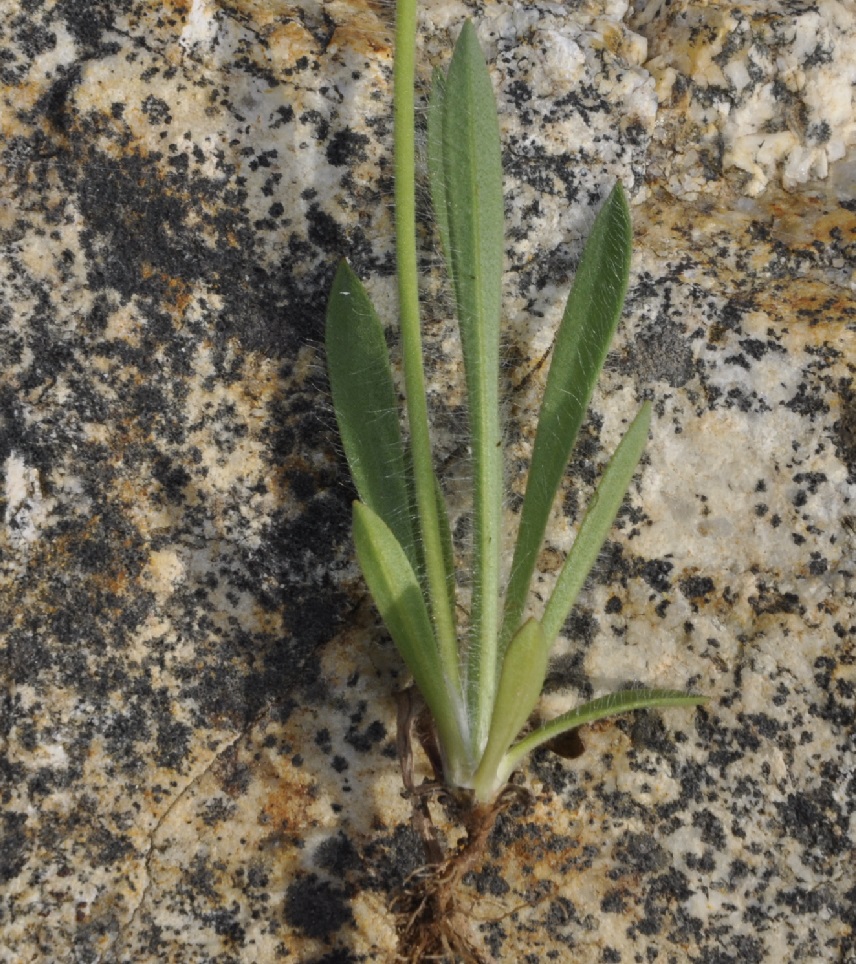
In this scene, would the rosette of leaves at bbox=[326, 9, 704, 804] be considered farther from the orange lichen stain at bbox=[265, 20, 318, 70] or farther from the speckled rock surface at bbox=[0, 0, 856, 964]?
the orange lichen stain at bbox=[265, 20, 318, 70]

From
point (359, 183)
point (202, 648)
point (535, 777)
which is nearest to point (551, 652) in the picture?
point (535, 777)

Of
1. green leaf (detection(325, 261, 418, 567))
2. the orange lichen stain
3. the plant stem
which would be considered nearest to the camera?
the plant stem

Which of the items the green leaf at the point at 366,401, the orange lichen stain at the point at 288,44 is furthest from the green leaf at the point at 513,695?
the orange lichen stain at the point at 288,44

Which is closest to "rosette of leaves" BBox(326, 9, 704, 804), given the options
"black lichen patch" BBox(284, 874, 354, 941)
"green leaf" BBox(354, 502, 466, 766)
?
"green leaf" BBox(354, 502, 466, 766)

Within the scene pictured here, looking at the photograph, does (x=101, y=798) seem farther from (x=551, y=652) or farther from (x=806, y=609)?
(x=806, y=609)

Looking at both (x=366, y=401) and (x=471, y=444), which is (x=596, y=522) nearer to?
(x=471, y=444)

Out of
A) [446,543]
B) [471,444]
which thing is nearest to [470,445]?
[471,444]

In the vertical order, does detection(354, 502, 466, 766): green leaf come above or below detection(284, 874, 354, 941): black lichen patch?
above
